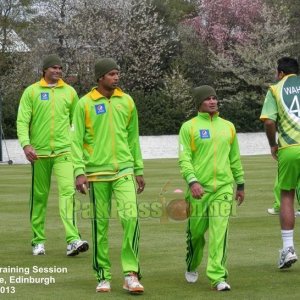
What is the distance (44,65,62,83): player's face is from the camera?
13.2 m

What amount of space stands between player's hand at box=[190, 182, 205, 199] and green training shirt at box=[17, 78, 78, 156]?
339cm

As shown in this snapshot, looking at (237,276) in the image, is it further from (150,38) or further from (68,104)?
(150,38)

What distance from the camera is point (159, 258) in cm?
1259

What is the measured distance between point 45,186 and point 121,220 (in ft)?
10.9

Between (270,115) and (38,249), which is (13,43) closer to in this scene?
(38,249)

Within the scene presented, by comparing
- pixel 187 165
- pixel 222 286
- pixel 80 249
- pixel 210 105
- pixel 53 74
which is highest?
pixel 53 74

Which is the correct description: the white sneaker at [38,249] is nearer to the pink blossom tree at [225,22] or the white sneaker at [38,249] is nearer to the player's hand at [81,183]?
the player's hand at [81,183]

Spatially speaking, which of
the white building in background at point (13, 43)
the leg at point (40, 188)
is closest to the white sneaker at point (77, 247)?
the leg at point (40, 188)

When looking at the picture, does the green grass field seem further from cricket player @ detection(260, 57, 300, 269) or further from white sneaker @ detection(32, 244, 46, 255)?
cricket player @ detection(260, 57, 300, 269)

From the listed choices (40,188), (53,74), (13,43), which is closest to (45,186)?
(40,188)

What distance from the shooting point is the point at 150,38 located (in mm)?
63219

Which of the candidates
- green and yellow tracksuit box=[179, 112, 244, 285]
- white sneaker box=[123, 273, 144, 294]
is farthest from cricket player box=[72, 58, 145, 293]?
green and yellow tracksuit box=[179, 112, 244, 285]

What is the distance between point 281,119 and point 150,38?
52021mm

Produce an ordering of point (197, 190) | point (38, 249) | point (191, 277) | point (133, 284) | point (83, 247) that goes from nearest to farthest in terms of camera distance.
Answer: point (133, 284)
point (197, 190)
point (191, 277)
point (83, 247)
point (38, 249)
